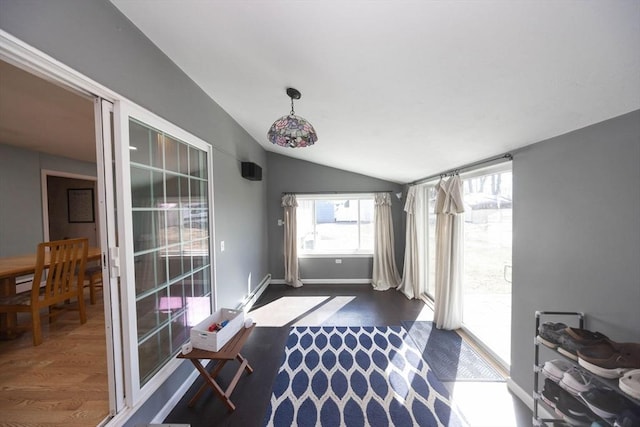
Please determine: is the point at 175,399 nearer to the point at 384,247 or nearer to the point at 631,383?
the point at 631,383

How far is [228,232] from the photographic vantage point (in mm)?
2719

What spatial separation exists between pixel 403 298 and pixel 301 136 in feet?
11.1

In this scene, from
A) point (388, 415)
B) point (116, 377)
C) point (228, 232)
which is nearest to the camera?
point (116, 377)

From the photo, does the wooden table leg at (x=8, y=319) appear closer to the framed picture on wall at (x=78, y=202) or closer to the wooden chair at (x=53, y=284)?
the wooden chair at (x=53, y=284)

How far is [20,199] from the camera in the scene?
334 centimetres

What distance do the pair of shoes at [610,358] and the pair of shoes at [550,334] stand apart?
15cm

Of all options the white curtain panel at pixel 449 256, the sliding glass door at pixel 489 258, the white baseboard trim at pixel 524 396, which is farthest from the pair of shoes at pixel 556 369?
the white curtain panel at pixel 449 256

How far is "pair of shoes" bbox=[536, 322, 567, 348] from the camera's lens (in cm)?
126

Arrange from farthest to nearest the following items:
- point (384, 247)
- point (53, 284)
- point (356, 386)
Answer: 1. point (384, 247)
2. point (53, 284)
3. point (356, 386)

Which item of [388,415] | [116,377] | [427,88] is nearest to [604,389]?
[388,415]

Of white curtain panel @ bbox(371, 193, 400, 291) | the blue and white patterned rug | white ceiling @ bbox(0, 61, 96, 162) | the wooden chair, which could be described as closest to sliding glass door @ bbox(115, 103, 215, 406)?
white ceiling @ bbox(0, 61, 96, 162)

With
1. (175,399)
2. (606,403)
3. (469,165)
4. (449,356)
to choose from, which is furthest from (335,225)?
(606,403)

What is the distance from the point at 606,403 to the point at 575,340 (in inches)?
10.0

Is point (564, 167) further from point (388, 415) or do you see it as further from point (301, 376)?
point (301, 376)
